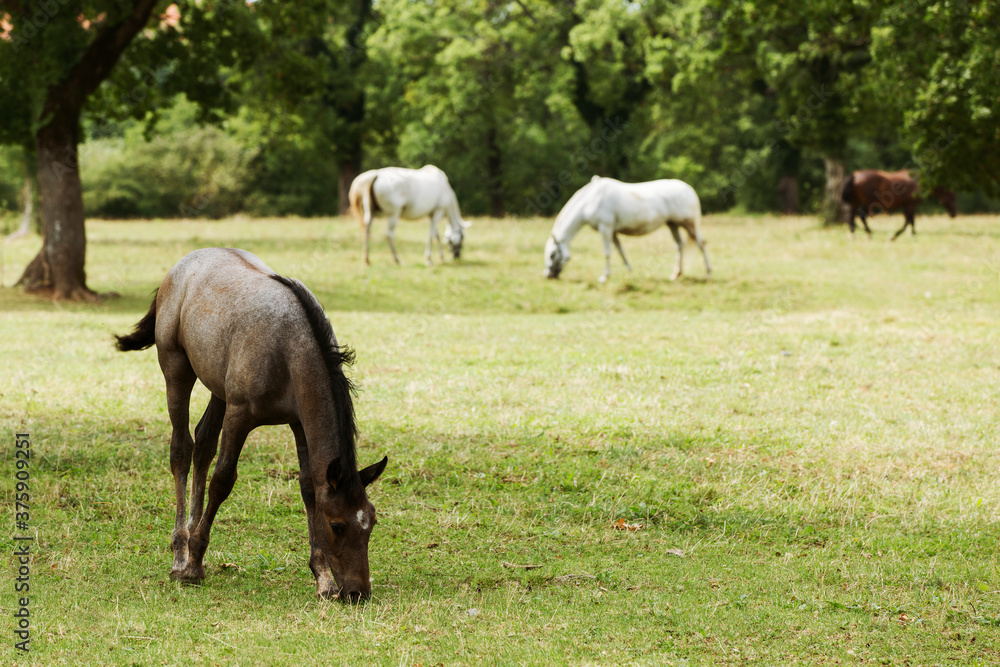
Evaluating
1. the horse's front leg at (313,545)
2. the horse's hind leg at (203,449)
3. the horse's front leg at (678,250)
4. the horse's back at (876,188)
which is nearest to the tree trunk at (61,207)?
Answer: the horse's front leg at (678,250)

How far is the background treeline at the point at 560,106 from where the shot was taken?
18547 millimetres

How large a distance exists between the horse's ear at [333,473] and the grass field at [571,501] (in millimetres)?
667

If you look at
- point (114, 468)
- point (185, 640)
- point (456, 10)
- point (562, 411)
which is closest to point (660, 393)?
point (562, 411)

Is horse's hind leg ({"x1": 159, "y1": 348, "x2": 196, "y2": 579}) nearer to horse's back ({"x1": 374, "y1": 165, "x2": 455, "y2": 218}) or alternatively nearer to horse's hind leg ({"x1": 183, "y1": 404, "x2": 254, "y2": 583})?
horse's hind leg ({"x1": 183, "y1": 404, "x2": 254, "y2": 583})

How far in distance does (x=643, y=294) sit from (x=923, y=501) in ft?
37.1

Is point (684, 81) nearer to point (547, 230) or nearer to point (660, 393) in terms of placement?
point (547, 230)

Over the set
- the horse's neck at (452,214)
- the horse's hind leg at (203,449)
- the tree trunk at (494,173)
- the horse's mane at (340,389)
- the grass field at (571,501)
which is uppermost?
the tree trunk at (494,173)

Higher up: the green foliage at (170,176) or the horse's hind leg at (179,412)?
the green foliage at (170,176)

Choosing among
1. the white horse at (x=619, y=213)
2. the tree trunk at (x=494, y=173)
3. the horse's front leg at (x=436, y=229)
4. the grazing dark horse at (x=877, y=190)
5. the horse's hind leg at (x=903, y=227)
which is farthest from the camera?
the tree trunk at (x=494, y=173)

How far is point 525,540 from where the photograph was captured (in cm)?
641

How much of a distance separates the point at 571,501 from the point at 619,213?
13385mm

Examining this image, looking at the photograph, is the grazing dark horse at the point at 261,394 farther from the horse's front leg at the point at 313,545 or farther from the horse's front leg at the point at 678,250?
the horse's front leg at the point at 678,250

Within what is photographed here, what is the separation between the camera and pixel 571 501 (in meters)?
7.07

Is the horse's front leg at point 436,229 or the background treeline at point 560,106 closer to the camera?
the background treeline at point 560,106
